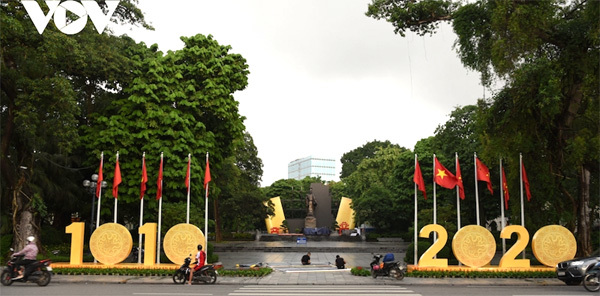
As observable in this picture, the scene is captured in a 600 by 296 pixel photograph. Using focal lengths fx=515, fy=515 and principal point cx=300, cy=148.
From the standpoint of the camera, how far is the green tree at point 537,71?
56.4 ft

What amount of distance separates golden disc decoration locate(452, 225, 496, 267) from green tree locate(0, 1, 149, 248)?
15724mm

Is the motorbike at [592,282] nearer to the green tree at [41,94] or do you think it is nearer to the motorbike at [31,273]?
the motorbike at [31,273]

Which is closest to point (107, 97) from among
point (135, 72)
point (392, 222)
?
point (135, 72)

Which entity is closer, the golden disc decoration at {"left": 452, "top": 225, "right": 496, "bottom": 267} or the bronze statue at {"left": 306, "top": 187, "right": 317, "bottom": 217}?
the golden disc decoration at {"left": 452, "top": 225, "right": 496, "bottom": 267}

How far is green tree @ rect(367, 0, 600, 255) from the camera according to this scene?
17203mm

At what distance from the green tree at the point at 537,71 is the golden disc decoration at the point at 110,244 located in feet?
42.7

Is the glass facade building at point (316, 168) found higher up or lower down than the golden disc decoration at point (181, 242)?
higher up

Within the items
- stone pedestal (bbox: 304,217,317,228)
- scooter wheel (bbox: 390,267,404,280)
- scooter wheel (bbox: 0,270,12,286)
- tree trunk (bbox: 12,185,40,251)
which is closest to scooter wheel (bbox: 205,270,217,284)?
scooter wheel (bbox: 0,270,12,286)

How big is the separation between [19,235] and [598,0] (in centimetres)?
2382

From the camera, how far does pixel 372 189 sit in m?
48.7

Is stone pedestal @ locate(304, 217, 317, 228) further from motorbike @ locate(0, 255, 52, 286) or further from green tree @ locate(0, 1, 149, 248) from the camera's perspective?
motorbike @ locate(0, 255, 52, 286)

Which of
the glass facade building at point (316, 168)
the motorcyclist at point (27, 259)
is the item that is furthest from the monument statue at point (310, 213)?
the glass facade building at point (316, 168)

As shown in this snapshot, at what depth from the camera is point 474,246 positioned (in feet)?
59.5

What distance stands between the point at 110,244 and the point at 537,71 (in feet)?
53.7
